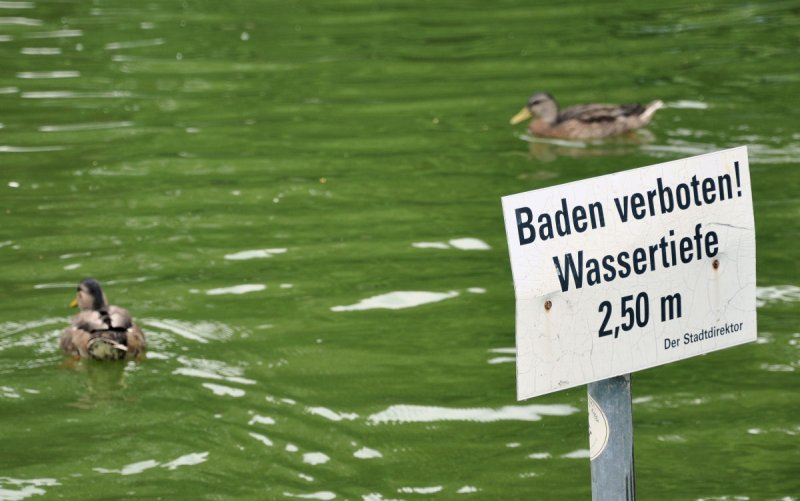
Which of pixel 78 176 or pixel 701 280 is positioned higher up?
pixel 701 280

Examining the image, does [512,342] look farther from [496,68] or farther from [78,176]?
[496,68]

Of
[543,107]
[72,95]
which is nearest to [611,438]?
[543,107]

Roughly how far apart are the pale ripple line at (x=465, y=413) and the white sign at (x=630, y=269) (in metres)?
3.56

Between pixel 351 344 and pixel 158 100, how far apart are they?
243 inches

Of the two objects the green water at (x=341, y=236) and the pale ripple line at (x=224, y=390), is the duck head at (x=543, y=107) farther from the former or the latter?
the pale ripple line at (x=224, y=390)

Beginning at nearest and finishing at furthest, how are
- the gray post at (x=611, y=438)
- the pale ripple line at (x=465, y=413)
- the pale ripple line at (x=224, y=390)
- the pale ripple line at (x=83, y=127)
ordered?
the gray post at (x=611, y=438), the pale ripple line at (x=465, y=413), the pale ripple line at (x=224, y=390), the pale ripple line at (x=83, y=127)

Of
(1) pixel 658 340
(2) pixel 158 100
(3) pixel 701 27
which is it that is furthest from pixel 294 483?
(3) pixel 701 27

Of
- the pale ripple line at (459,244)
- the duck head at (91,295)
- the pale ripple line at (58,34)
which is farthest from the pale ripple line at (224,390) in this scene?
the pale ripple line at (58,34)

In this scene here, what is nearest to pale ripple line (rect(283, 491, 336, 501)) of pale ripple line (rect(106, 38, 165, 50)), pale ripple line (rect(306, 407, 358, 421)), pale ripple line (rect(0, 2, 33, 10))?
pale ripple line (rect(306, 407, 358, 421))

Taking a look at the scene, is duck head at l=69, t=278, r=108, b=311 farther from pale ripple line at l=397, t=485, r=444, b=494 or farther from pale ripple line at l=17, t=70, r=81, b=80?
pale ripple line at l=17, t=70, r=81, b=80

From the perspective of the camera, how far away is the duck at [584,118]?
12.7 meters

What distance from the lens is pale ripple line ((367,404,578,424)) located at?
761 centimetres

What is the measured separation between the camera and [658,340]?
402cm

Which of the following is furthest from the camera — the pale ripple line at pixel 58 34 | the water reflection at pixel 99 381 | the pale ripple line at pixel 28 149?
the pale ripple line at pixel 58 34
